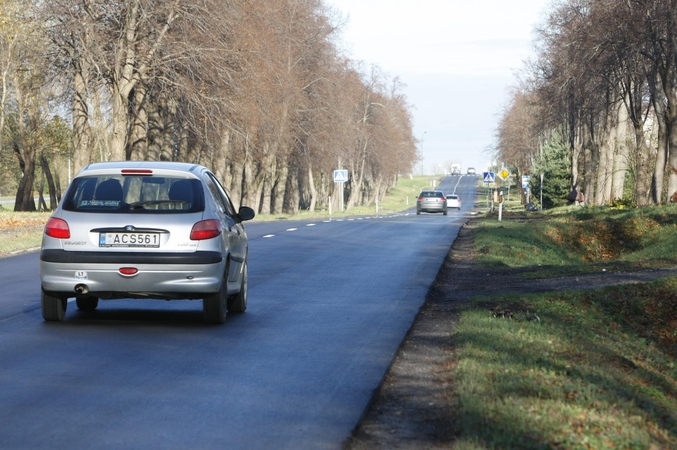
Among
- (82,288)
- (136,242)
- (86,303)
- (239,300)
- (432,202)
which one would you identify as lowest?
(432,202)

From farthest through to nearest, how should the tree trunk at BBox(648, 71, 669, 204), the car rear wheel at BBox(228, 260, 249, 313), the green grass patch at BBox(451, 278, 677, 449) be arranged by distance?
the tree trunk at BBox(648, 71, 669, 204) < the car rear wheel at BBox(228, 260, 249, 313) < the green grass patch at BBox(451, 278, 677, 449)

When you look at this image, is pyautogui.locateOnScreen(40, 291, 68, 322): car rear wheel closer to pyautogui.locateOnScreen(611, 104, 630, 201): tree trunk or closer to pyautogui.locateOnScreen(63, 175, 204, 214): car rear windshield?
pyautogui.locateOnScreen(63, 175, 204, 214): car rear windshield

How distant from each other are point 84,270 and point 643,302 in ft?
22.1

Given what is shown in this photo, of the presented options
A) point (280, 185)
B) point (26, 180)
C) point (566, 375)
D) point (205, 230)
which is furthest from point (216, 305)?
point (280, 185)

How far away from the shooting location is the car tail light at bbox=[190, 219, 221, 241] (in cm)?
1103

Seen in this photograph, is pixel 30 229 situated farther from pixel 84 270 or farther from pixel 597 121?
pixel 597 121

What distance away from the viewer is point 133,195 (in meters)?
11.3

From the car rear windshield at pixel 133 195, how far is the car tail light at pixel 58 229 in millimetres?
207

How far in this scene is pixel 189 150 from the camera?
5359 centimetres

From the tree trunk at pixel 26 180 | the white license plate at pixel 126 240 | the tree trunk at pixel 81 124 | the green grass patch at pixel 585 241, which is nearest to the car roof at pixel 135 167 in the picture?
the white license plate at pixel 126 240

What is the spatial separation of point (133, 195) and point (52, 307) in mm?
1454

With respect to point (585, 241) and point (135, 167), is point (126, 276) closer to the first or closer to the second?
point (135, 167)

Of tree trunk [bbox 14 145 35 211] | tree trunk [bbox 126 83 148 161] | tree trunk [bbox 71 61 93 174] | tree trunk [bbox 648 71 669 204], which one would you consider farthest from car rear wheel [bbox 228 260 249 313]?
tree trunk [bbox 14 145 35 211]

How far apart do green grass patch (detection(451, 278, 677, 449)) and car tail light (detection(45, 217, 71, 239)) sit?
13.1 feet
